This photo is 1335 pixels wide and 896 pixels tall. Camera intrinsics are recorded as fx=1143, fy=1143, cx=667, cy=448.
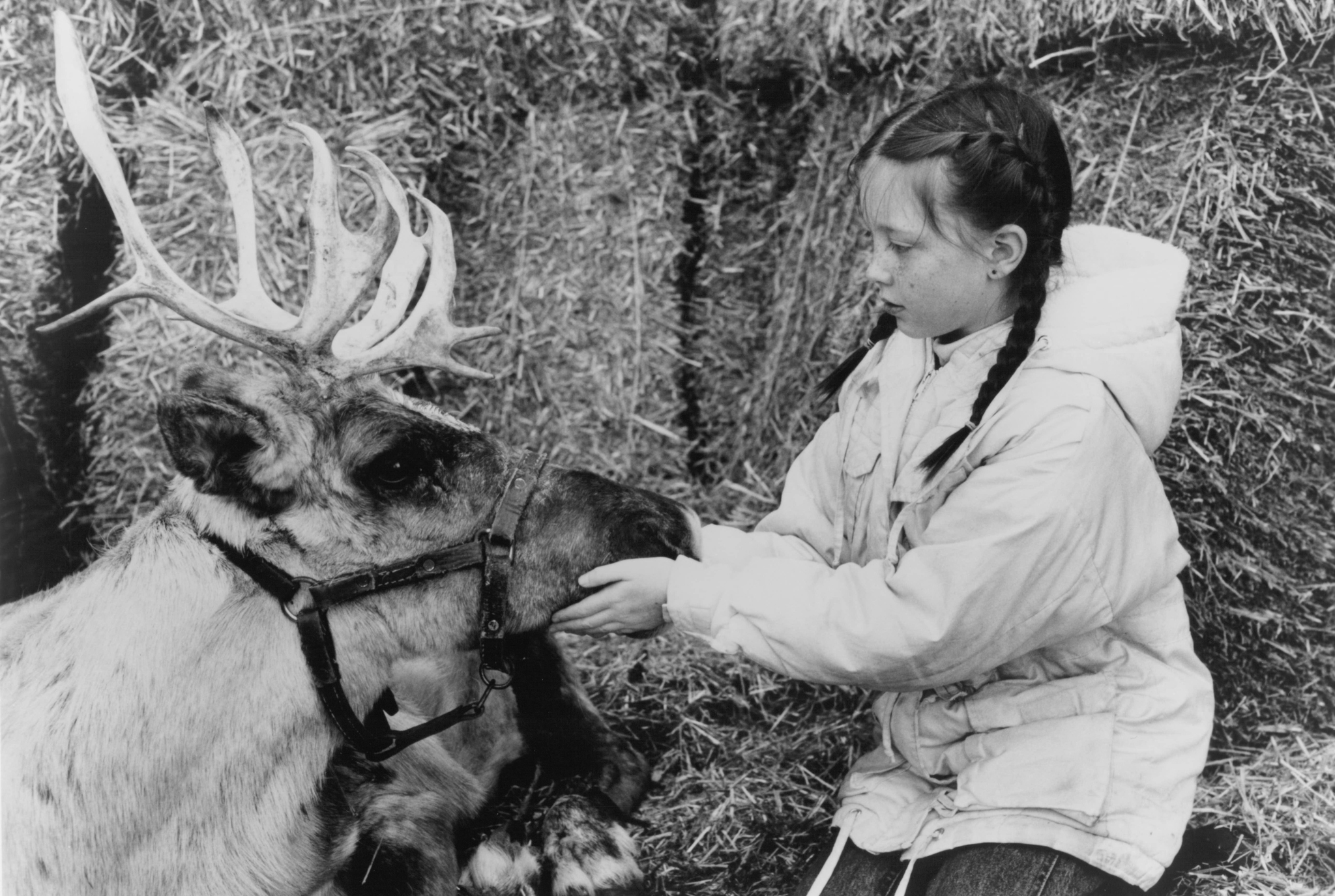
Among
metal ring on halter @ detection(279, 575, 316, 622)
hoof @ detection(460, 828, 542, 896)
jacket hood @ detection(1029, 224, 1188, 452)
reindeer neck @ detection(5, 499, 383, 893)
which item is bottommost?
hoof @ detection(460, 828, 542, 896)

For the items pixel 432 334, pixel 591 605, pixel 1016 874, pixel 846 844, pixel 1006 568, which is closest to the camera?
pixel 1006 568

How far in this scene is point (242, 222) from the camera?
286cm

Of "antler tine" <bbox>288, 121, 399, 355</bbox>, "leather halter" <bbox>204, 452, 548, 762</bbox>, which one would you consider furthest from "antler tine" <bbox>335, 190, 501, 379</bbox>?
"leather halter" <bbox>204, 452, 548, 762</bbox>

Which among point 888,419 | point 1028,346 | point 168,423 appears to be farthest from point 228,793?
point 1028,346

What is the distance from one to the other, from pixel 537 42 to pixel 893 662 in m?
2.96

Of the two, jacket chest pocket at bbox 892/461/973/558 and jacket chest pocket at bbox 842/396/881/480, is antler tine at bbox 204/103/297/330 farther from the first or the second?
jacket chest pocket at bbox 892/461/973/558

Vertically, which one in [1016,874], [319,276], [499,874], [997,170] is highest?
[997,170]

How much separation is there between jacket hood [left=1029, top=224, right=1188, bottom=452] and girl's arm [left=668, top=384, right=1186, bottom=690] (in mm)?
71

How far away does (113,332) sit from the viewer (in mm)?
4297

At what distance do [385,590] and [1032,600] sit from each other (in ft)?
4.78

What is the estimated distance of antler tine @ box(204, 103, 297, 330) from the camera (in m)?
2.84

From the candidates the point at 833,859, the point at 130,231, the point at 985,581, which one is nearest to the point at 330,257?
the point at 130,231

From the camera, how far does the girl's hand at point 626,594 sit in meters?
2.68

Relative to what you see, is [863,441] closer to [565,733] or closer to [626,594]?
[626,594]
